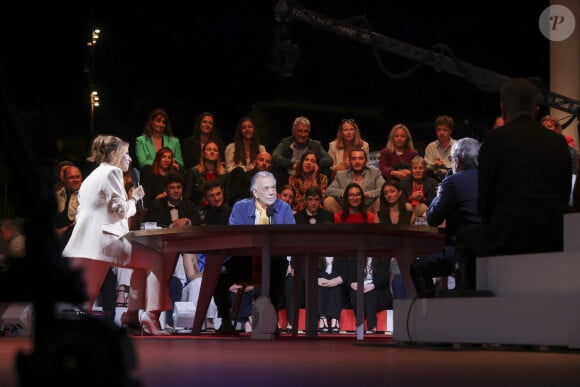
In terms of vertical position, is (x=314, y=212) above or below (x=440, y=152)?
below

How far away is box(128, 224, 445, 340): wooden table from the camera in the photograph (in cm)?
700

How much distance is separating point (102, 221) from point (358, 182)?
362 centimetres

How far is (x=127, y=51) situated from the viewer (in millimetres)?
15203

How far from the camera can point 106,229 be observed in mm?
7105

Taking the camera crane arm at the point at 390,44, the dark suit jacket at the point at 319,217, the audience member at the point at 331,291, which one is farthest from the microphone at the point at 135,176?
the camera crane arm at the point at 390,44

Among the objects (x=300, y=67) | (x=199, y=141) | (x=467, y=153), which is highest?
(x=300, y=67)

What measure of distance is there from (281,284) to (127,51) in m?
7.47

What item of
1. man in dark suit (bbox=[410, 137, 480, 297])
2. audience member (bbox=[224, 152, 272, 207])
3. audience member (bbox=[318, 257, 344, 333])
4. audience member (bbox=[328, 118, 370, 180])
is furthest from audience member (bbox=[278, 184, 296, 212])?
man in dark suit (bbox=[410, 137, 480, 297])

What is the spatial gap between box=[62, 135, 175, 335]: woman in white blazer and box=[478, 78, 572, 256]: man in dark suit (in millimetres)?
2649

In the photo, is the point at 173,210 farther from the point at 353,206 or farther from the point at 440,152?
the point at 440,152

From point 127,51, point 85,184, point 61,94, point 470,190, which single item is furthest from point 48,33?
point 127,51

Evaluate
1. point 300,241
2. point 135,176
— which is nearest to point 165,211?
point 135,176

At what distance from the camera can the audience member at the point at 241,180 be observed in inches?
399

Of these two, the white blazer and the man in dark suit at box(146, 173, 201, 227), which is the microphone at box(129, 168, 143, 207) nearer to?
the man in dark suit at box(146, 173, 201, 227)
